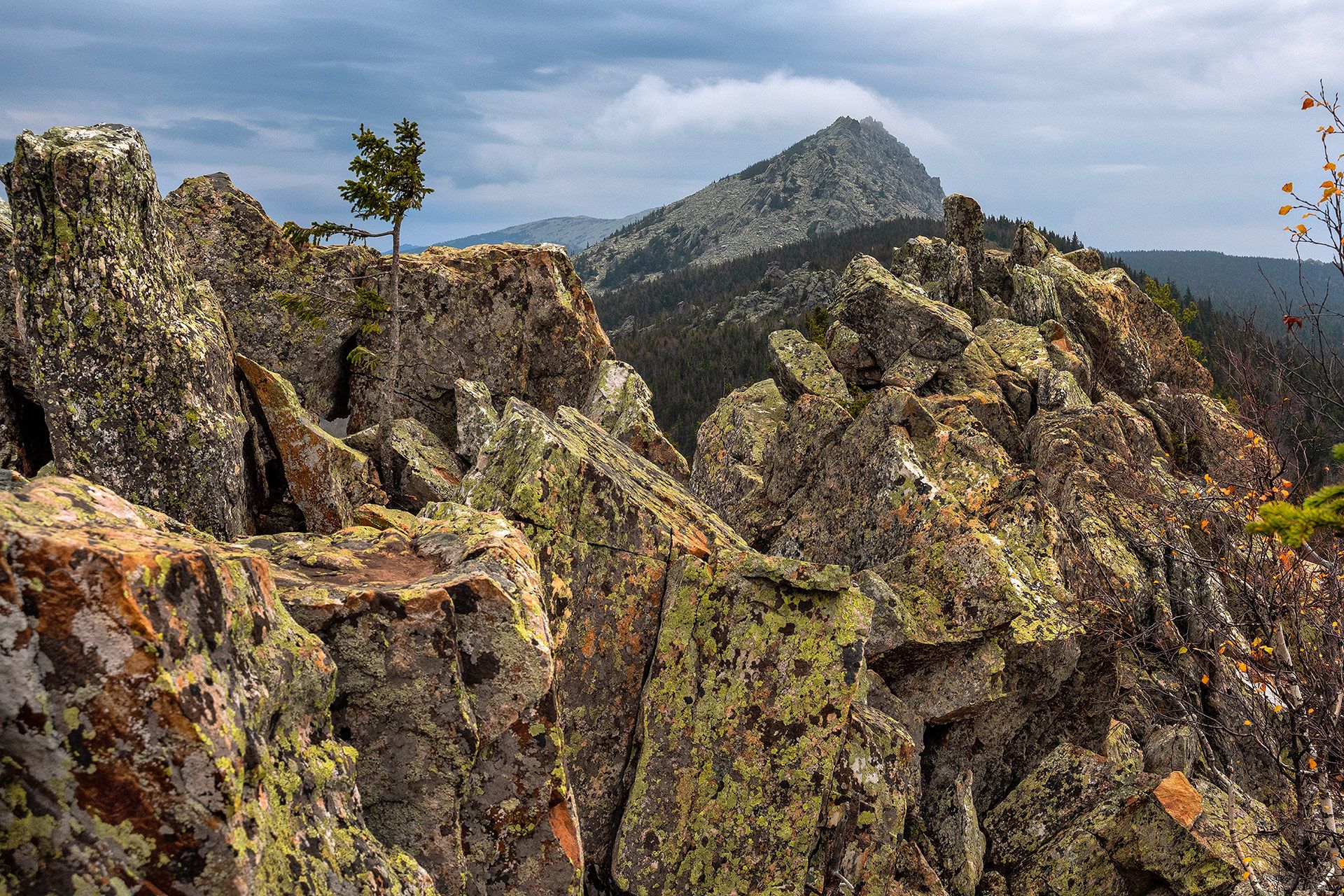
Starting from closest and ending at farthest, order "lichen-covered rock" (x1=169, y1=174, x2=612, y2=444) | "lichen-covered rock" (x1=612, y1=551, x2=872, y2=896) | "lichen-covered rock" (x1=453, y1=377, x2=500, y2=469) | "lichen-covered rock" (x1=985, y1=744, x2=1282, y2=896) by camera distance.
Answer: "lichen-covered rock" (x1=612, y1=551, x2=872, y2=896)
"lichen-covered rock" (x1=985, y1=744, x2=1282, y2=896)
"lichen-covered rock" (x1=453, y1=377, x2=500, y2=469)
"lichen-covered rock" (x1=169, y1=174, x2=612, y2=444)

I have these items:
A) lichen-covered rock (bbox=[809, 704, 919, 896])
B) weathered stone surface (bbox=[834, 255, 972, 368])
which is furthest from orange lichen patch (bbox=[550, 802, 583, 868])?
weathered stone surface (bbox=[834, 255, 972, 368])

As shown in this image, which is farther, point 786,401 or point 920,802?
point 786,401

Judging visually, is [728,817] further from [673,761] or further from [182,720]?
[182,720]

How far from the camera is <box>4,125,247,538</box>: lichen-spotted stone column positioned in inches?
571

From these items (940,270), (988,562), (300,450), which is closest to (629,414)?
(300,450)

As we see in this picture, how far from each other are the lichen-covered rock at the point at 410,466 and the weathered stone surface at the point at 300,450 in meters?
4.29

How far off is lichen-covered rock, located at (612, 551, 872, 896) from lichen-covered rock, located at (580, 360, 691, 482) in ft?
48.3

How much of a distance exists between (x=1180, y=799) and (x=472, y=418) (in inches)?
902

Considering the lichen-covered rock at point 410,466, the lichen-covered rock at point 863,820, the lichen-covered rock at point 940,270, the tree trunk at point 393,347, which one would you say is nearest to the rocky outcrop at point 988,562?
the lichen-covered rock at point 863,820

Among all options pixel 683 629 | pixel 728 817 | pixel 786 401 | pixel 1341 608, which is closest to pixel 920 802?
pixel 728 817

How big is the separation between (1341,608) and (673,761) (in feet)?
44.8

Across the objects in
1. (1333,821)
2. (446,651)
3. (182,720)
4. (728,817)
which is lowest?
(1333,821)

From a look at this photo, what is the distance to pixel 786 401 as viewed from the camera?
40.0 meters

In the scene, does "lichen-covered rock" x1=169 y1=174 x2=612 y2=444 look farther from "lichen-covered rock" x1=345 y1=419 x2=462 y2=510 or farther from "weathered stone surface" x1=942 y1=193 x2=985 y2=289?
"weathered stone surface" x1=942 y1=193 x2=985 y2=289
